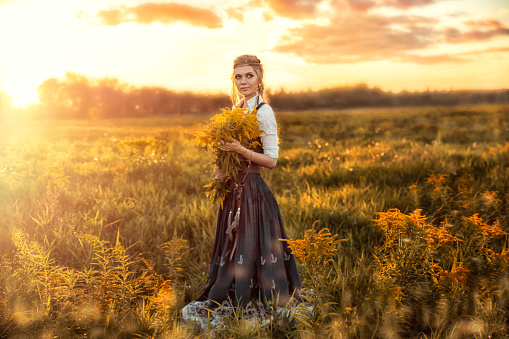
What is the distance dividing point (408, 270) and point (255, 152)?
148 cm

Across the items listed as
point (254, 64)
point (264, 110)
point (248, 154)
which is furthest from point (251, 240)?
point (254, 64)

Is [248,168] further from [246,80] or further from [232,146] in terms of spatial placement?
[246,80]

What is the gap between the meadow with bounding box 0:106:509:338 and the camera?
2562mm

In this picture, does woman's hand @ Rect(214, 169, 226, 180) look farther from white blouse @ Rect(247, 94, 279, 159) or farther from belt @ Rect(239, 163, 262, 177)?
white blouse @ Rect(247, 94, 279, 159)

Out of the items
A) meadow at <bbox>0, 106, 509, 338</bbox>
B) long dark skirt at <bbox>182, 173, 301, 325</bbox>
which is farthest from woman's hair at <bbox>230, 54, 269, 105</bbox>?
meadow at <bbox>0, 106, 509, 338</bbox>

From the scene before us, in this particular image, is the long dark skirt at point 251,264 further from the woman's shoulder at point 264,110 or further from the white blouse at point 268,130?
the woman's shoulder at point 264,110

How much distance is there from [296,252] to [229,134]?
1.00m

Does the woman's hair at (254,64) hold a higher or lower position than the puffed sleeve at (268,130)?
higher

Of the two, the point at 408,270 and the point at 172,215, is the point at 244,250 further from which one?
the point at 172,215

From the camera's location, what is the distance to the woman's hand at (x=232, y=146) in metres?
2.63

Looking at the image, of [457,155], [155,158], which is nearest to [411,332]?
[155,158]

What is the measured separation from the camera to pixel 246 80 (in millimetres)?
2936

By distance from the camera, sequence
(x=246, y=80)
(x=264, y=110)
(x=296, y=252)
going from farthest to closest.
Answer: (x=246, y=80) → (x=264, y=110) → (x=296, y=252)

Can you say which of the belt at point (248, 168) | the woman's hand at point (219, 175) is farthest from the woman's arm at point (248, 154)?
the woman's hand at point (219, 175)
